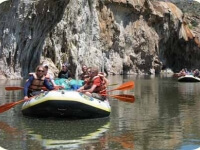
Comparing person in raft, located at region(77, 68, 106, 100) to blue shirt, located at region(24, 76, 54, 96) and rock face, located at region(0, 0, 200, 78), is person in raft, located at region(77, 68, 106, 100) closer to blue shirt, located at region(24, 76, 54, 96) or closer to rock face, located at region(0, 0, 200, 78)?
blue shirt, located at region(24, 76, 54, 96)

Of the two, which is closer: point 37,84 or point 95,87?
point 37,84

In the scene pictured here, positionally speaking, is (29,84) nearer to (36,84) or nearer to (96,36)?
(36,84)

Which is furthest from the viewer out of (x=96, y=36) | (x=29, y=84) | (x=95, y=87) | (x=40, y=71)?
(x=96, y=36)

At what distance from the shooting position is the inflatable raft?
9461 mm

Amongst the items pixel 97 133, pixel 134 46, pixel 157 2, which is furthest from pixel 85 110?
pixel 157 2

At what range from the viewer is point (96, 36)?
4366 centimetres

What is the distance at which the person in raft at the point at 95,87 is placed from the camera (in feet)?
34.3

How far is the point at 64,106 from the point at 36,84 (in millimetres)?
1284

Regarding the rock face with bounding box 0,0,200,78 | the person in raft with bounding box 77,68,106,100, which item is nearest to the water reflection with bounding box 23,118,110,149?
the person in raft with bounding box 77,68,106,100

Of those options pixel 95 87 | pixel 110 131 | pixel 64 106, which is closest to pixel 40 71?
pixel 64 106

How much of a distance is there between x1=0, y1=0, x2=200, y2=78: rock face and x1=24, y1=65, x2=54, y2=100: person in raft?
17355 mm

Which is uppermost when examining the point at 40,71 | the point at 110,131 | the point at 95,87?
the point at 40,71

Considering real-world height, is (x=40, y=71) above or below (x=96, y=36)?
below

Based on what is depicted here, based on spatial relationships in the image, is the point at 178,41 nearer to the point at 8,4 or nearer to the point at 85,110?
the point at 8,4
